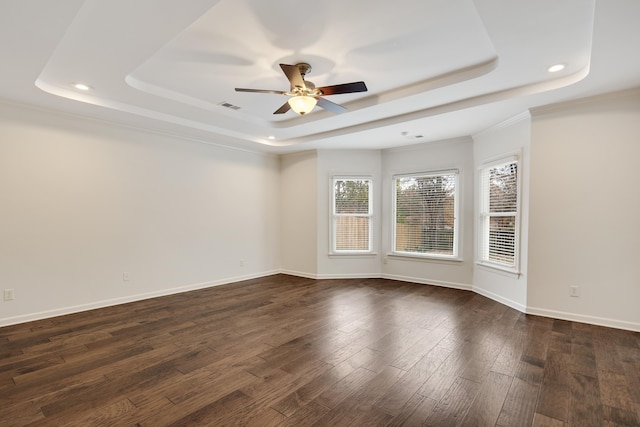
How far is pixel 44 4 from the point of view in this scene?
197 cm

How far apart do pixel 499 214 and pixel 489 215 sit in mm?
211

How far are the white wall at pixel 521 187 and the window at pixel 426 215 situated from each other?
0.48 meters

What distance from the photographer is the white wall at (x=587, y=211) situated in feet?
11.3

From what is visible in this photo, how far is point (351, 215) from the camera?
631cm

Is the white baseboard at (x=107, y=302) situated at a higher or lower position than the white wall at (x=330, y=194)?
lower

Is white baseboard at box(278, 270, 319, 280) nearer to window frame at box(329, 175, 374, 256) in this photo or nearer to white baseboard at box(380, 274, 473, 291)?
window frame at box(329, 175, 374, 256)

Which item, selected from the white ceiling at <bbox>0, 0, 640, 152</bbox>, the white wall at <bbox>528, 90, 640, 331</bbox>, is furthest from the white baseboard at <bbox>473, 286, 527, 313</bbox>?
the white ceiling at <bbox>0, 0, 640, 152</bbox>

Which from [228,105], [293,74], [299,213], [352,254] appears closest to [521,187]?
[352,254]

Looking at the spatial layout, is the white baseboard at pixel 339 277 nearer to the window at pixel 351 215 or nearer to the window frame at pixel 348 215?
the window frame at pixel 348 215

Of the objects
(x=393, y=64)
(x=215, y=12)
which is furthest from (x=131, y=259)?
(x=393, y=64)

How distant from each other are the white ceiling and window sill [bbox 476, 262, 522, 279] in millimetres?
2119

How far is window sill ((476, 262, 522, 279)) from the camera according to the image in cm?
425

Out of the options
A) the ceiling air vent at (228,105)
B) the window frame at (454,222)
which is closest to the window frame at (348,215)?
the window frame at (454,222)

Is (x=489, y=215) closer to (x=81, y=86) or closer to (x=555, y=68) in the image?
(x=555, y=68)
